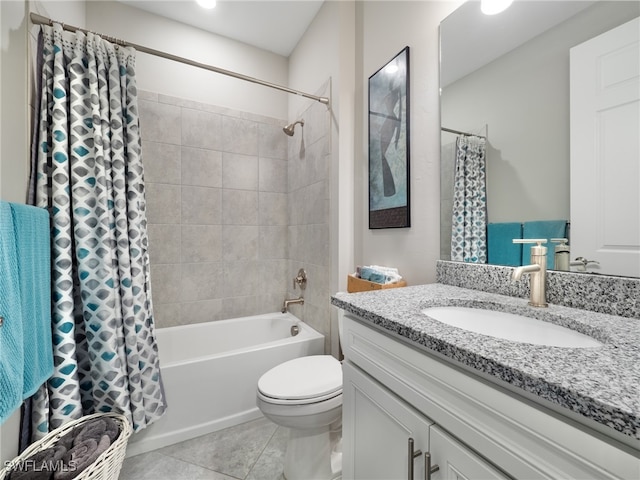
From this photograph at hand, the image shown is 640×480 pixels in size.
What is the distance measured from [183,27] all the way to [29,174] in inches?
63.5

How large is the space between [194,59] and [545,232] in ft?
8.19

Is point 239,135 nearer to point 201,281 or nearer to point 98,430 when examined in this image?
point 201,281

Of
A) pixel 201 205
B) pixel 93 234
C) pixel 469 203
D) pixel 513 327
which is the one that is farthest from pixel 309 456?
pixel 201 205

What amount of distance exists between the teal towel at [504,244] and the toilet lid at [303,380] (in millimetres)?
851

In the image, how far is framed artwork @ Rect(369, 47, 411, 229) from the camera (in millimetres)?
1380

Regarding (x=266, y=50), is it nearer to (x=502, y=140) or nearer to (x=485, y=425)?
(x=502, y=140)

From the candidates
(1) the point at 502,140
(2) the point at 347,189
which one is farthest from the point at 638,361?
(2) the point at 347,189

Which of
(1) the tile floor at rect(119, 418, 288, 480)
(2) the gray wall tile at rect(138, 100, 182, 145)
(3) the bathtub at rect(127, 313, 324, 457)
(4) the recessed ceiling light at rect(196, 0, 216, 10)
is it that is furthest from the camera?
(2) the gray wall tile at rect(138, 100, 182, 145)

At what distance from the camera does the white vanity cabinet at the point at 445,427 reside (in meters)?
0.39

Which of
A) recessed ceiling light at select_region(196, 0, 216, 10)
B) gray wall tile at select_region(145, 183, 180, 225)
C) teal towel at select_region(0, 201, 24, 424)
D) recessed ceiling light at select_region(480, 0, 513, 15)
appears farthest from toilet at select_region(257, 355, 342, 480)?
recessed ceiling light at select_region(196, 0, 216, 10)

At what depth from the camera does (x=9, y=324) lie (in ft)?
2.63

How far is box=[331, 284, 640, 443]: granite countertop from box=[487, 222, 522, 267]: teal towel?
0.17m

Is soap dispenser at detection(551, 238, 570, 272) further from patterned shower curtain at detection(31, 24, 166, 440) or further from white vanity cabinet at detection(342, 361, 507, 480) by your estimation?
patterned shower curtain at detection(31, 24, 166, 440)

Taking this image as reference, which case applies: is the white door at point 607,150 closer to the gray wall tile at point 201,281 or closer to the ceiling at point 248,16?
the ceiling at point 248,16
